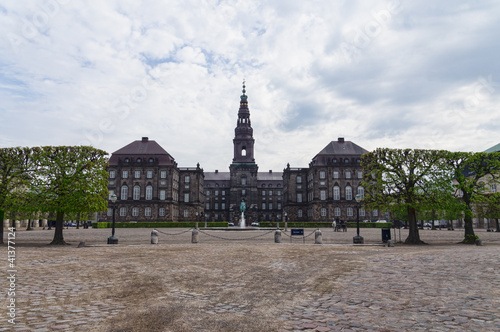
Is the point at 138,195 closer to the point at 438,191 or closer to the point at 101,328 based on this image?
the point at 438,191

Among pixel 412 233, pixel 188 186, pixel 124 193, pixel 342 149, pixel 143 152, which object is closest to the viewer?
pixel 412 233

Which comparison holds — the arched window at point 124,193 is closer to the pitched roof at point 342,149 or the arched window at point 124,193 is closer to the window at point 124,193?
the window at point 124,193

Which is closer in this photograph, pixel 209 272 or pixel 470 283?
pixel 470 283

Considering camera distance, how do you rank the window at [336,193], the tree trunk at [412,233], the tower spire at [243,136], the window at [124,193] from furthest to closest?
the tower spire at [243,136] < the window at [336,193] < the window at [124,193] < the tree trunk at [412,233]

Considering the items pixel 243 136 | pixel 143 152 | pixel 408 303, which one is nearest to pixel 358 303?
pixel 408 303

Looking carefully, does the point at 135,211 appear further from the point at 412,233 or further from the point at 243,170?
the point at 412,233

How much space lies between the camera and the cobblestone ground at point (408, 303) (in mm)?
6523

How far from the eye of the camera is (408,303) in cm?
810

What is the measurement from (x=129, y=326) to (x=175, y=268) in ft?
23.0

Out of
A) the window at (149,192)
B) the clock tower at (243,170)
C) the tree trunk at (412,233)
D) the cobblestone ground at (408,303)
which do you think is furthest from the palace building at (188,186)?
the cobblestone ground at (408,303)

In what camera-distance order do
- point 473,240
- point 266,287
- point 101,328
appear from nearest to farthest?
1. point 101,328
2. point 266,287
3. point 473,240

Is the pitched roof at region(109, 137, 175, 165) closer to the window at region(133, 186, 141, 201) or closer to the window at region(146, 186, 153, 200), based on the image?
the window at region(146, 186, 153, 200)

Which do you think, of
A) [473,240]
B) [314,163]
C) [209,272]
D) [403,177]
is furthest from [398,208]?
[314,163]

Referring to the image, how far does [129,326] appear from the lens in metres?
6.51
